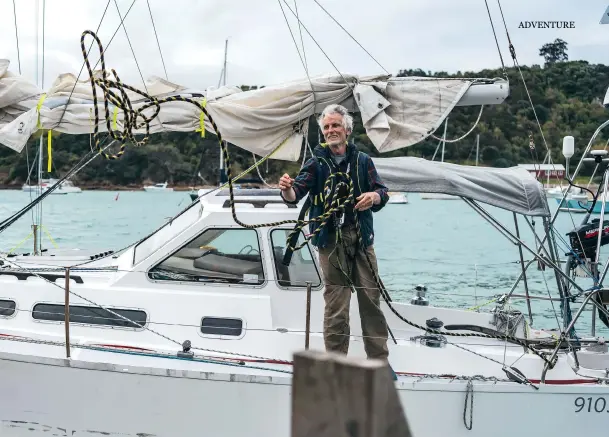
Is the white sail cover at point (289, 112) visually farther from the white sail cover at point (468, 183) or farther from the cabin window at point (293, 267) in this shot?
the cabin window at point (293, 267)

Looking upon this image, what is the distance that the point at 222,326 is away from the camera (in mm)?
5879

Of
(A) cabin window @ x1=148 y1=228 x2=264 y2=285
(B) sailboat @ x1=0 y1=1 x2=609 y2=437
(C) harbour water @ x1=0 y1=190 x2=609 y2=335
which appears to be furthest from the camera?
(C) harbour water @ x1=0 y1=190 x2=609 y2=335

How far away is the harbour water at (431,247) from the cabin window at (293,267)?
2.90 feet

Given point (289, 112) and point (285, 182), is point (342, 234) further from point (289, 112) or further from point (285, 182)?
point (289, 112)

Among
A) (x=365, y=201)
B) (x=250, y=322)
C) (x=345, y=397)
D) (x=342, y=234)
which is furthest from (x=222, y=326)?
(x=345, y=397)

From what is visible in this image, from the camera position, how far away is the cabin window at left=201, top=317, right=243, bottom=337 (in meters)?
5.86

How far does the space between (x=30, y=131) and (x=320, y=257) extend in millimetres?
3111

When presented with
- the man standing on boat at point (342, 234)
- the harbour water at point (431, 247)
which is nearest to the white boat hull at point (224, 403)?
the man standing on boat at point (342, 234)

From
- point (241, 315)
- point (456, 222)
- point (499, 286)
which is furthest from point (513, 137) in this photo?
point (456, 222)

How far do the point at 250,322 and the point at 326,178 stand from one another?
4.38 ft

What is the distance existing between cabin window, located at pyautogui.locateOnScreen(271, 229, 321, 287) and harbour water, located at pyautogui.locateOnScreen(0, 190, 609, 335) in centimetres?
88

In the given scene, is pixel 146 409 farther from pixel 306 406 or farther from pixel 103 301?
pixel 306 406

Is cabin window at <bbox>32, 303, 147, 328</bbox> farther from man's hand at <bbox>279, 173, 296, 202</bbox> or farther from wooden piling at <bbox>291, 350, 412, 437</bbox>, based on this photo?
wooden piling at <bbox>291, 350, 412, 437</bbox>

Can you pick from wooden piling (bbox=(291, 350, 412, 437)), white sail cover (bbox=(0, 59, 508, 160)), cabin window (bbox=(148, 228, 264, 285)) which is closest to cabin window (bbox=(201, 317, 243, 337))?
cabin window (bbox=(148, 228, 264, 285))
